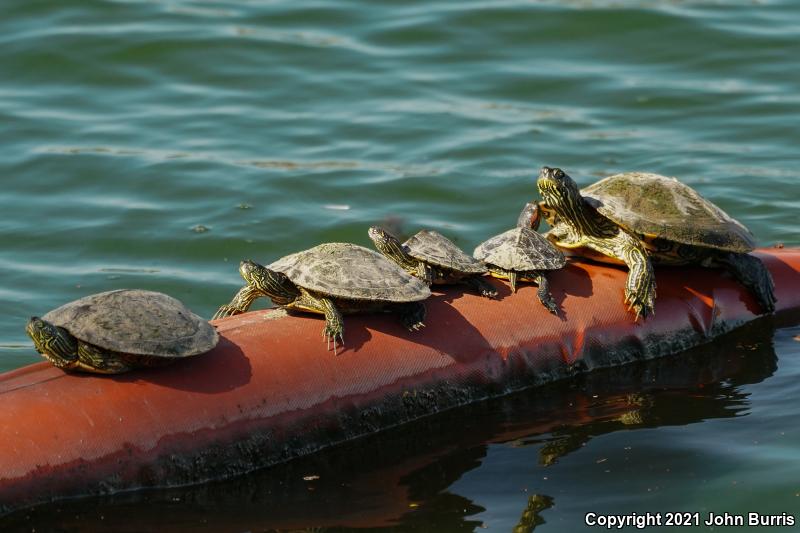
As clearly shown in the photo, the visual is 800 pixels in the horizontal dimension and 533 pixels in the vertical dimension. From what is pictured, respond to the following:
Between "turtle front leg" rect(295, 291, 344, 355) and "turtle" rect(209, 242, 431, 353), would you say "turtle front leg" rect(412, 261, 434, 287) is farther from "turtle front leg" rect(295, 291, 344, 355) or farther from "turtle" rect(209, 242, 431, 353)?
"turtle front leg" rect(295, 291, 344, 355)

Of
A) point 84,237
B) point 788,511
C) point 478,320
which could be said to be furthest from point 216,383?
point 84,237

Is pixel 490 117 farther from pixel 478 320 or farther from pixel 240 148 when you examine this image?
pixel 478 320

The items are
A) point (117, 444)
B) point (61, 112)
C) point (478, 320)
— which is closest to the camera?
point (117, 444)

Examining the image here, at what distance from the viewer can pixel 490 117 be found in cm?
1379

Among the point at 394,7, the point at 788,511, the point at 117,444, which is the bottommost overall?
the point at 788,511

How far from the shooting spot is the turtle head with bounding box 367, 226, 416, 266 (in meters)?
6.93

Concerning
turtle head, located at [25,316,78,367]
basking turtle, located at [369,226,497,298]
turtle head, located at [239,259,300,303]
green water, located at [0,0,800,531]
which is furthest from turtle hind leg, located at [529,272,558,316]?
turtle head, located at [25,316,78,367]

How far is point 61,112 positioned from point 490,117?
186 inches

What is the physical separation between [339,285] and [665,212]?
2248mm

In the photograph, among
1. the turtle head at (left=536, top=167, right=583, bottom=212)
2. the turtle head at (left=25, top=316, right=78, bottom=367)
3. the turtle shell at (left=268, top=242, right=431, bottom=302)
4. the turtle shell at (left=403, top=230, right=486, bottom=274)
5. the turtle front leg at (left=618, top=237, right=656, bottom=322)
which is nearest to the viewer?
the turtle head at (left=25, top=316, right=78, bottom=367)

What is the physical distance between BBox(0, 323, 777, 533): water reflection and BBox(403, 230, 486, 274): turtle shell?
762mm

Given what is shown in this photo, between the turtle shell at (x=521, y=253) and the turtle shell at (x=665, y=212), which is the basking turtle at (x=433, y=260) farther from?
the turtle shell at (x=665, y=212)

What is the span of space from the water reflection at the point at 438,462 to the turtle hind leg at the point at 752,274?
210 millimetres

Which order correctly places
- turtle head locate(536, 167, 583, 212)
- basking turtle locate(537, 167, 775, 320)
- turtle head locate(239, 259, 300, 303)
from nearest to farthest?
turtle head locate(239, 259, 300, 303), basking turtle locate(537, 167, 775, 320), turtle head locate(536, 167, 583, 212)
